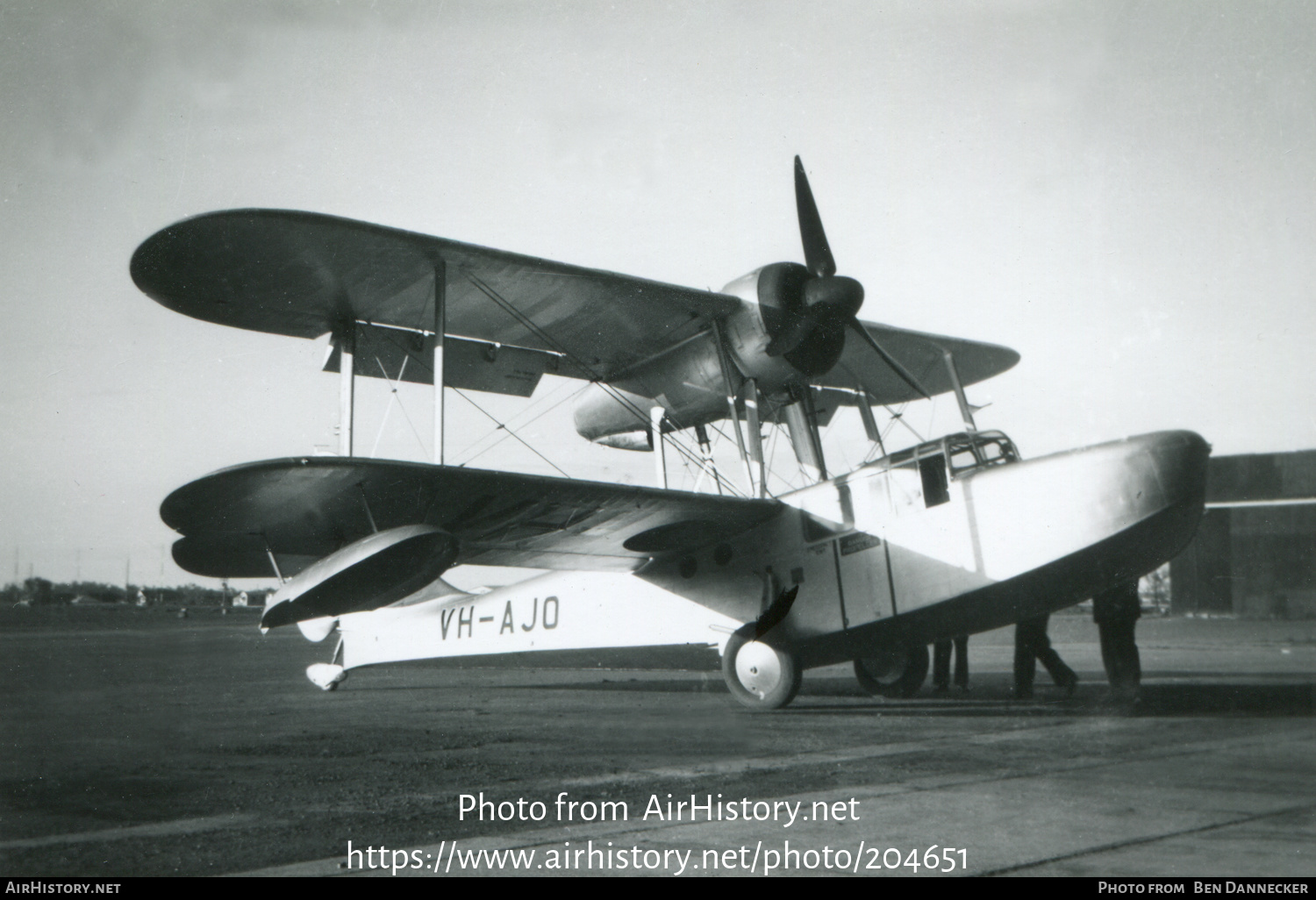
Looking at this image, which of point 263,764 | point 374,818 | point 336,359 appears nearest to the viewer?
point 374,818

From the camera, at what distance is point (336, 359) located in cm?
1005

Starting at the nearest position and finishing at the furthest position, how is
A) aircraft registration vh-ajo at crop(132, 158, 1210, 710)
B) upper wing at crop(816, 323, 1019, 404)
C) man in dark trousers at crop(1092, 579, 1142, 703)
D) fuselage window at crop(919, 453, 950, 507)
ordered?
aircraft registration vh-ajo at crop(132, 158, 1210, 710), fuselage window at crop(919, 453, 950, 507), man in dark trousers at crop(1092, 579, 1142, 703), upper wing at crop(816, 323, 1019, 404)

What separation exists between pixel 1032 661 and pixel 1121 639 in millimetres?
1212

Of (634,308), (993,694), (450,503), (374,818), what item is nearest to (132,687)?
(450,503)

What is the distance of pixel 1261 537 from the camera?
107ft

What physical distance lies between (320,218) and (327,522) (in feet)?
8.15

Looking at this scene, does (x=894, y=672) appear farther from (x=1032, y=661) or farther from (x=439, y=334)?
(x=439, y=334)

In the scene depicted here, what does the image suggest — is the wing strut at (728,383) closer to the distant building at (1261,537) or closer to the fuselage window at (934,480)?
the fuselage window at (934,480)

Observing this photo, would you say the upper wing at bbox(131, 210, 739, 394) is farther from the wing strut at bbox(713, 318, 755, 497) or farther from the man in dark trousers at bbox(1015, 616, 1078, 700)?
the man in dark trousers at bbox(1015, 616, 1078, 700)

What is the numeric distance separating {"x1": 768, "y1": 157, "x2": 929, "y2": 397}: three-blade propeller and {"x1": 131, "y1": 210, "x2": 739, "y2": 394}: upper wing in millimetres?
760

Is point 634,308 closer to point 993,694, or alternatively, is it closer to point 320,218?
point 320,218

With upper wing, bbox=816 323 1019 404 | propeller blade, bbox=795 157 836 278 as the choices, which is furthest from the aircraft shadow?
propeller blade, bbox=795 157 836 278

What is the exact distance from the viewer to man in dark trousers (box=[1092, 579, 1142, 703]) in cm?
905

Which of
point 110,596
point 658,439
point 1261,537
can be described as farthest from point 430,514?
point 110,596
